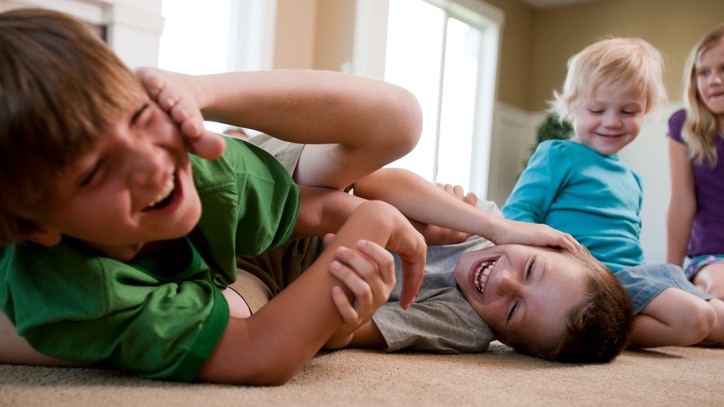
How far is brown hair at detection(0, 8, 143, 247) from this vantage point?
0.56 meters

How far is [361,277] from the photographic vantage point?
0.76 m

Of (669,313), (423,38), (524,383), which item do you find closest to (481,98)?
(423,38)

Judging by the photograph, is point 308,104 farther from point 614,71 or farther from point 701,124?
point 701,124

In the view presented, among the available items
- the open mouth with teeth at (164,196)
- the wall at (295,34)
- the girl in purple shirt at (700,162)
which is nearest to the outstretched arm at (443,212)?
the open mouth with teeth at (164,196)

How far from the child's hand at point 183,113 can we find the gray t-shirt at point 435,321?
0.52m

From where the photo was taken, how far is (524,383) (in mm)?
896

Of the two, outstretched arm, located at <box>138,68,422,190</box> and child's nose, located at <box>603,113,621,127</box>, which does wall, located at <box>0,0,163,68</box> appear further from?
child's nose, located at <box>603,113,621,127</box>

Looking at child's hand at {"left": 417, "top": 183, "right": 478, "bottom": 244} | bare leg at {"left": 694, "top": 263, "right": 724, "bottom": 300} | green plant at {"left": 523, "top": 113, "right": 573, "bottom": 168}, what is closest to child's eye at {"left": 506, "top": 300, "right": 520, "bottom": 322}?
child's hand at {"left": 417, "top": 183, "right": 478, "bottom": 244}

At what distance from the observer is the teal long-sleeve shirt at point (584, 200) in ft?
6.03

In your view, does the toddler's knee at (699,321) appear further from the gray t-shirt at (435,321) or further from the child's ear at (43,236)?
the child's ear at (43,236)

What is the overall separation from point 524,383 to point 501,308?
27 centimetres

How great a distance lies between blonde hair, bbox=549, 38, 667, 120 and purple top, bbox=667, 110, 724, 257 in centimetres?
31

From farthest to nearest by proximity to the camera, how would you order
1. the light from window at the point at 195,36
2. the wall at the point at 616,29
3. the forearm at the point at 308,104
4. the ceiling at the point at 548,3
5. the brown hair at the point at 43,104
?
1. the ceiling at the point at 548,3
2. the wall at the point at 616,29
3. the light from window at the point at 195,36
4. the forearm at the point at 308,104
5. the brown hair at the point at 43,104

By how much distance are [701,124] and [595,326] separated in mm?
1445
